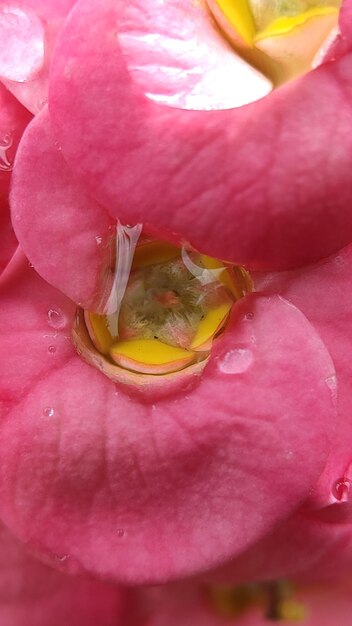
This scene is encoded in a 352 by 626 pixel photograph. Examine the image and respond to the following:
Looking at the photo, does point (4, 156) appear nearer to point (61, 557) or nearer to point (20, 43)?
point (20, 43)

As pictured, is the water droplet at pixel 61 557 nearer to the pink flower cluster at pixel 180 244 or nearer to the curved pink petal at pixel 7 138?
the pink flower cluster at pixel 180 244

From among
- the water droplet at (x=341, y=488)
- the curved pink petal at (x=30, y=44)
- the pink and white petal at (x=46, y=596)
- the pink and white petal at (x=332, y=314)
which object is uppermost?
the curved pink petal at (x=30, y=44)

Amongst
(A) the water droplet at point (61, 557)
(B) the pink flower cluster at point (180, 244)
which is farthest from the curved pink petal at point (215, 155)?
(A) the water droplet at point (61, 557)

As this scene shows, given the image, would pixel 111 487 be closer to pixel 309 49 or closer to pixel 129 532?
pixel 129 532

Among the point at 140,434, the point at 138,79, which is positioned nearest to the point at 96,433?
the point at 140,434

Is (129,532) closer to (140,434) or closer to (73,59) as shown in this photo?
(140,434)

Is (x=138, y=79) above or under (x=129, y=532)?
above
